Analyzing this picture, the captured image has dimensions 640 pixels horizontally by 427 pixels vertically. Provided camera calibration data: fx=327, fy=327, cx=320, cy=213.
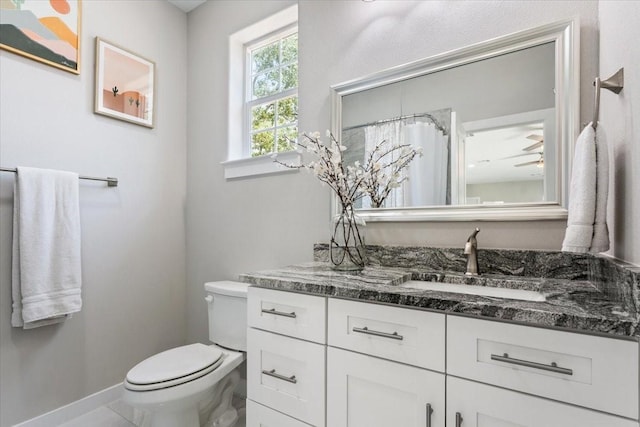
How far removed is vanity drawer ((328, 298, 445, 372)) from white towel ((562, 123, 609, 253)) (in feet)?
1.47

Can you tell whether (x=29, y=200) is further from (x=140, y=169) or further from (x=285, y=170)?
(x=285, y=170)

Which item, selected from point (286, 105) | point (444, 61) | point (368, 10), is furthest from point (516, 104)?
point (286, 105)

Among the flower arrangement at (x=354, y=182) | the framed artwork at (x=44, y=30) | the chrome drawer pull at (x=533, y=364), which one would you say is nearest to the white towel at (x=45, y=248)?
the framed artwork at (x=44, y=30)

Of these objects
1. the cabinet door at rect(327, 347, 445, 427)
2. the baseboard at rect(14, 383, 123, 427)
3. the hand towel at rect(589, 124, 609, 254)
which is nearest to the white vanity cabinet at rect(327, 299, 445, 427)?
the cabinet door at rect(327, 347, 445, 427)

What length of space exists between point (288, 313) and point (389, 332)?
0.38m

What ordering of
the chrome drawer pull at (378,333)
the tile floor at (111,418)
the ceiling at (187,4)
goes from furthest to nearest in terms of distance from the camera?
the ceiling at (187,4)
the tile floor at (111,418)
the chrome drawer pull at (378,333)

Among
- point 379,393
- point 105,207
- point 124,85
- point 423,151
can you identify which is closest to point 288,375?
point 379,393

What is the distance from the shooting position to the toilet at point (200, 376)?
4.55ft

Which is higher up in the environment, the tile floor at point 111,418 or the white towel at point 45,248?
the white towel at point 45,248

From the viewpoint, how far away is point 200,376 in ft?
4.89

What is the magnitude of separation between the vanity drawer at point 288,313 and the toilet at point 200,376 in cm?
48

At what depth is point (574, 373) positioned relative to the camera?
72cm

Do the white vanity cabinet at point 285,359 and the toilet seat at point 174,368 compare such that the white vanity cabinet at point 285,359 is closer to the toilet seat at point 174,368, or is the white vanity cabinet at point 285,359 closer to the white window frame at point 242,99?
the toilet seat at point 174,368

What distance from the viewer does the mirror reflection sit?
122 cm
